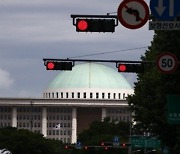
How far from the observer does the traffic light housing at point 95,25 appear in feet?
81.6

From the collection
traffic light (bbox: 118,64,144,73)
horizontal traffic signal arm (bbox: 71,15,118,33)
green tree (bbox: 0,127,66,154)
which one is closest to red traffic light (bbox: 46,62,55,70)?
traffic light (bbox: 118,64,144,73)

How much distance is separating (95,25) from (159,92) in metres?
22.3

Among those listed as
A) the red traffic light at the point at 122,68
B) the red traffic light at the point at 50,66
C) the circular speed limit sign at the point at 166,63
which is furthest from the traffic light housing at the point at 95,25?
the red traffic light at the point at 122,68

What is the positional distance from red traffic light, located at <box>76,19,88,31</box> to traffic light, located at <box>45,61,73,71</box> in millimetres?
9926

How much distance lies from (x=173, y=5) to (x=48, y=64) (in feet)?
43.1

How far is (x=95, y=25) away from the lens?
25.0 m

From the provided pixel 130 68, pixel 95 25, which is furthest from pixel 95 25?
pixel 130 68

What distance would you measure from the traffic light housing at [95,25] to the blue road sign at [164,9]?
266cm

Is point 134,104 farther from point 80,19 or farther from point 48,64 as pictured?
point 80,19

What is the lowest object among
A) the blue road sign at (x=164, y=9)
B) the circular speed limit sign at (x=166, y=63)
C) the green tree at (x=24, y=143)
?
the circular speed limit sign at (x=166, y=63)

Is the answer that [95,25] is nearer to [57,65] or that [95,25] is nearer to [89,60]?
[57,65]

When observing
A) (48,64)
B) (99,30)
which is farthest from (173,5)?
(48,64)

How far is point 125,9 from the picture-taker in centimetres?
2267

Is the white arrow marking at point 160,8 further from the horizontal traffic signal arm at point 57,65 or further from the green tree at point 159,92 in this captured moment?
the green tree at point 159,92
